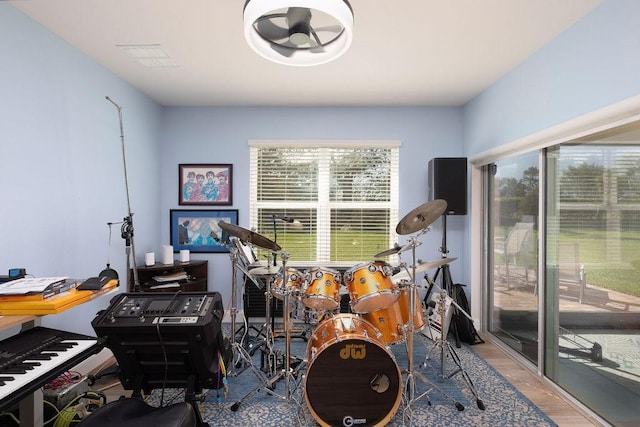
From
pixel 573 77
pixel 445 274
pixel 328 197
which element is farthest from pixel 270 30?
pixel 445 274

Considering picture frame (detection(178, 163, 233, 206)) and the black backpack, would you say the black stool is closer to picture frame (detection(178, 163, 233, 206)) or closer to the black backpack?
picture frame (detection(178, 163, 233, 206))

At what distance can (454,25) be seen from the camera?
2.29 metres

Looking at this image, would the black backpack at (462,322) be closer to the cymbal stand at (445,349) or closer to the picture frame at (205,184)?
the cymbal stand at (445,349)

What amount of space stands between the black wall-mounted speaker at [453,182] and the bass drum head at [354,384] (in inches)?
84.4

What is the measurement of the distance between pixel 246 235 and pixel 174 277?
1.66m

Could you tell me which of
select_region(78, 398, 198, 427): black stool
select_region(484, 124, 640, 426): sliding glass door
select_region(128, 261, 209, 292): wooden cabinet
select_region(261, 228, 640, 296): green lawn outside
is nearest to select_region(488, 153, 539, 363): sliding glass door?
select_region(484, 124, 640, 426): sliding glass door

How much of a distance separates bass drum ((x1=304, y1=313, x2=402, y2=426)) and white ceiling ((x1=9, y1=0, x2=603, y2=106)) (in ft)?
7.15

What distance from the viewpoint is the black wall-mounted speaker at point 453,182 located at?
3.64 meters

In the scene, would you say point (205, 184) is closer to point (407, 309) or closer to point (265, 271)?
point (265, 271)

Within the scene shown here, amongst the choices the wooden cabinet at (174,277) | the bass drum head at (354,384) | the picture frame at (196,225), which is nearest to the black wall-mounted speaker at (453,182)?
the bass drum head at (354,384)

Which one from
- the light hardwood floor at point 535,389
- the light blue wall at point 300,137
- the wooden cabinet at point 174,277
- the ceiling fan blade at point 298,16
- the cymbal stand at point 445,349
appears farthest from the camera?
the light blue wall at point 300,137

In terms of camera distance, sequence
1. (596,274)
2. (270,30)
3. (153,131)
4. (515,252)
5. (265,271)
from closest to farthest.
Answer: (270,30) < (596,274) < (265,271) < (515,252) < (153,131)

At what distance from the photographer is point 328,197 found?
4113mm

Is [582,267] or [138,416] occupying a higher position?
[582,267]
